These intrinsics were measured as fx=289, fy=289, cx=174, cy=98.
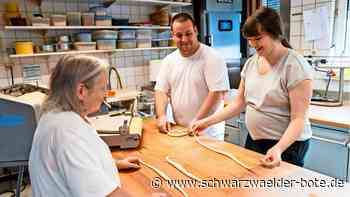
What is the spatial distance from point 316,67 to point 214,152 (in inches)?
73.2

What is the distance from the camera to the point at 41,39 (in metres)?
2.91

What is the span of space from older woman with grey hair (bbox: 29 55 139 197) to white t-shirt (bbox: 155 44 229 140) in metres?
1.04

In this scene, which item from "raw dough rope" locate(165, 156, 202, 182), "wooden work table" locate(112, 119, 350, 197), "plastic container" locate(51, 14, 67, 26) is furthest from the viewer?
"plastic container" locate(51, 14, 67, 26)

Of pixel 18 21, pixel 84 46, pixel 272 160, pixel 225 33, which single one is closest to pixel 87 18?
pixel 84 46

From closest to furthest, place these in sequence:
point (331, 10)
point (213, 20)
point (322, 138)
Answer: point (322, 138) → point (331, 10) → point (213, 20)

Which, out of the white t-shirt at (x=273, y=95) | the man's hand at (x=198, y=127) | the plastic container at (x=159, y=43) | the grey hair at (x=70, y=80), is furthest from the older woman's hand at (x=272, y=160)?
the plastic container at (x=159, y=43)

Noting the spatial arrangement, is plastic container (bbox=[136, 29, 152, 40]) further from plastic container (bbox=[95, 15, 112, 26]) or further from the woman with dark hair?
the woman with dark hair

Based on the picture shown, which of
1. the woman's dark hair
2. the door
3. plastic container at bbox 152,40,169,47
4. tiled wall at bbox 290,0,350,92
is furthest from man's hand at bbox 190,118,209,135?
the door

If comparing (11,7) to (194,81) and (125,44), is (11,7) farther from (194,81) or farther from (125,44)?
(194,81)

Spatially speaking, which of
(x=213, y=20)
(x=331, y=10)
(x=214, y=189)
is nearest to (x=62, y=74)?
(x=214, y=189)

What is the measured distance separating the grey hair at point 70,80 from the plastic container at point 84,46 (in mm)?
2166

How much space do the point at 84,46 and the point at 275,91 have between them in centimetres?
216

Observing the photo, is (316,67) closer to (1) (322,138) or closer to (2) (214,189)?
(1) (322,138)

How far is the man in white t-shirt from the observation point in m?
1.81
